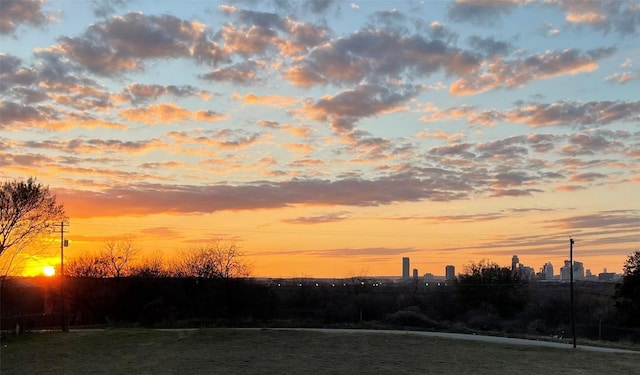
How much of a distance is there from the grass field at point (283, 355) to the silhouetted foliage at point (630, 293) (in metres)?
25.5

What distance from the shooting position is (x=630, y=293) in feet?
157

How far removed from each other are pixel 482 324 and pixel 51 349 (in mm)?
33136

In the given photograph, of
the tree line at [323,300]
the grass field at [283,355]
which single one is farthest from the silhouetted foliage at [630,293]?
the grass field at [283,355]

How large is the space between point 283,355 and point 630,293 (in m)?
35.2

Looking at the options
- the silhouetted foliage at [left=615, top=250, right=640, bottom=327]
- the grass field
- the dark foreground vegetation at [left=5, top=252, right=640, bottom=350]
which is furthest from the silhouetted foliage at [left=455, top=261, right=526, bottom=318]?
the grass field

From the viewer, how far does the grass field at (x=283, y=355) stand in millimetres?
20344

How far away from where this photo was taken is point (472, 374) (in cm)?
1897

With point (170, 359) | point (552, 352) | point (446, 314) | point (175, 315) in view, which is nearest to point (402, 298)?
point (446, 314)

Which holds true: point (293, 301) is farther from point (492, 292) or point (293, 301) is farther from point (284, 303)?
point (492, 292)

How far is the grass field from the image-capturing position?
801 inches

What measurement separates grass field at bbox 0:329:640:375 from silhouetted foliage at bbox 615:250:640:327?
25.5 metres

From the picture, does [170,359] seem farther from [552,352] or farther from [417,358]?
[552,352]

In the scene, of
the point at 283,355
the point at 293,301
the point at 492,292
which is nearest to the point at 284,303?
the point at 293,301

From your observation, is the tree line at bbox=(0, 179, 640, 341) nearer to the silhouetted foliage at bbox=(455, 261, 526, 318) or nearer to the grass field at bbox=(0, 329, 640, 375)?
the silhouetted foliage at bbox=(455, 261, 526, 318)
